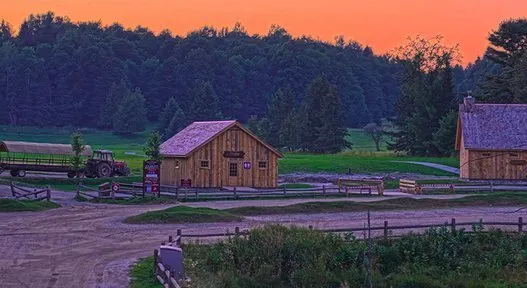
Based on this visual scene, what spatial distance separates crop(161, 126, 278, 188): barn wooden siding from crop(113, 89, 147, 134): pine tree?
270 feet

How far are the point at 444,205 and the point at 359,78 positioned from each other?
481 feet

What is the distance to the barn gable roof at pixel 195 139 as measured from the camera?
58.1 meters

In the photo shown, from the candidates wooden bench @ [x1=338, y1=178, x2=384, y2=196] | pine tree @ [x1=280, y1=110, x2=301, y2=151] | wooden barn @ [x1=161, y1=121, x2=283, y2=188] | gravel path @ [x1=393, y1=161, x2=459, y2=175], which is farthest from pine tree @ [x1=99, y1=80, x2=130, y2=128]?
wooden bench @ [x1=338, y1=178, x2=384, y2=196]

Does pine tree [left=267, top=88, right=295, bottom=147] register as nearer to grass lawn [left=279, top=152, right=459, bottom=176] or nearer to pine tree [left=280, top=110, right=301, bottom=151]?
pine tree [left=280, top=110, right=301, bottom=151]

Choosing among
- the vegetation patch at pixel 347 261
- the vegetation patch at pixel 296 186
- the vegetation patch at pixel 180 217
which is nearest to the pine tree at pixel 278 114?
the vegetation patch at pixel 296 186

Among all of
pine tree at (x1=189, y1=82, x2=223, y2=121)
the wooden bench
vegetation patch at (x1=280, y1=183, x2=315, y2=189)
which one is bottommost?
vegetation patch at (x1=280, y1=183, x2=315, y2=189)

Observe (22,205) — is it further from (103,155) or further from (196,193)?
(103,155)

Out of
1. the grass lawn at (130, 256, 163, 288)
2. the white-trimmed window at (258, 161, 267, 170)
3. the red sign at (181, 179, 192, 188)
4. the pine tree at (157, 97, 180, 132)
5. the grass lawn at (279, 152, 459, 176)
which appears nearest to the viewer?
the grass lawn at (130, 256, 163, 288)

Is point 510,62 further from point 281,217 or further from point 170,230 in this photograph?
point 170,230

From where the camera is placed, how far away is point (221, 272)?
27.3 m

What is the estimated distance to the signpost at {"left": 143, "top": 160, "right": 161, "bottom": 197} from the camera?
5022 cm

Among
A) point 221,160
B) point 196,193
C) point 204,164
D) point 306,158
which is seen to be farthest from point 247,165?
point 306,158

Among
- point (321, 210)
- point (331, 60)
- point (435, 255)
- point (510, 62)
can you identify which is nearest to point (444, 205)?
point (321, 210)

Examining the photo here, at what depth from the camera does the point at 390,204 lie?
47438 mm
